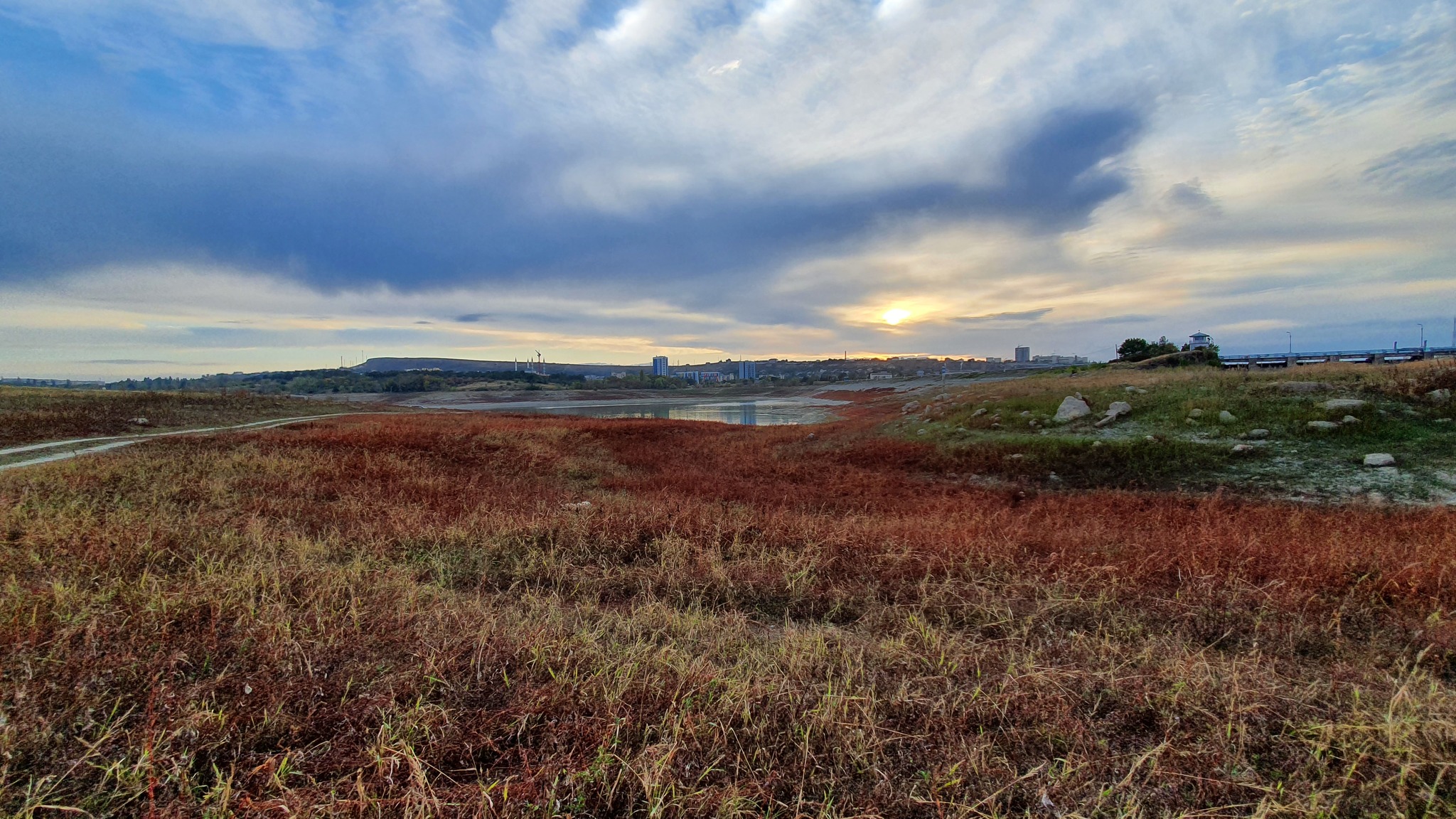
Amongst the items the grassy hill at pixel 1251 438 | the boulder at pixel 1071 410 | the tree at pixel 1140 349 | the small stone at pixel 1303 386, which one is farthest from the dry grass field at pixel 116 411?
the tree at pixel 1140 349

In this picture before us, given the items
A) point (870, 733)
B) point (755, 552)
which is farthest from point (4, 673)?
point (755, 552)

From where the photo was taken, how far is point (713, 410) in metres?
73.5

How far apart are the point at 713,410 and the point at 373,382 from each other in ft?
311

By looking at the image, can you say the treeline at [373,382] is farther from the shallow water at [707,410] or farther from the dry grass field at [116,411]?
the dry grass field at [116,411]

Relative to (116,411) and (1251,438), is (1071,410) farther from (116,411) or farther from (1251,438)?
(116,411)

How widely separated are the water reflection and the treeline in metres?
38.6

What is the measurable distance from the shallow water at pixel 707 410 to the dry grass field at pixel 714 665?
136 ft

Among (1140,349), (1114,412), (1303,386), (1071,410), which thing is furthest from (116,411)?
(1140,349)

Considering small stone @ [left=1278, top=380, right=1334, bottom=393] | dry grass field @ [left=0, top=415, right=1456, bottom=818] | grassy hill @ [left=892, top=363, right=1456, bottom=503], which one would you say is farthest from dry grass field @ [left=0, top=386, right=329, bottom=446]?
small stone @ [left=1278, top=380, right=1334, bottom=393]

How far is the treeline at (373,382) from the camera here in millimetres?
112000

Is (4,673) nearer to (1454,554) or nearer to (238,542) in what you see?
(238,542)

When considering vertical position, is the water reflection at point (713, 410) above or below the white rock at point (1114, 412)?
below

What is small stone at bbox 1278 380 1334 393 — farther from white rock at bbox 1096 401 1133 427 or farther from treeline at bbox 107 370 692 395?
treeline at bbox 107 370 692 395

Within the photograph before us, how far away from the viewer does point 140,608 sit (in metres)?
4.19
